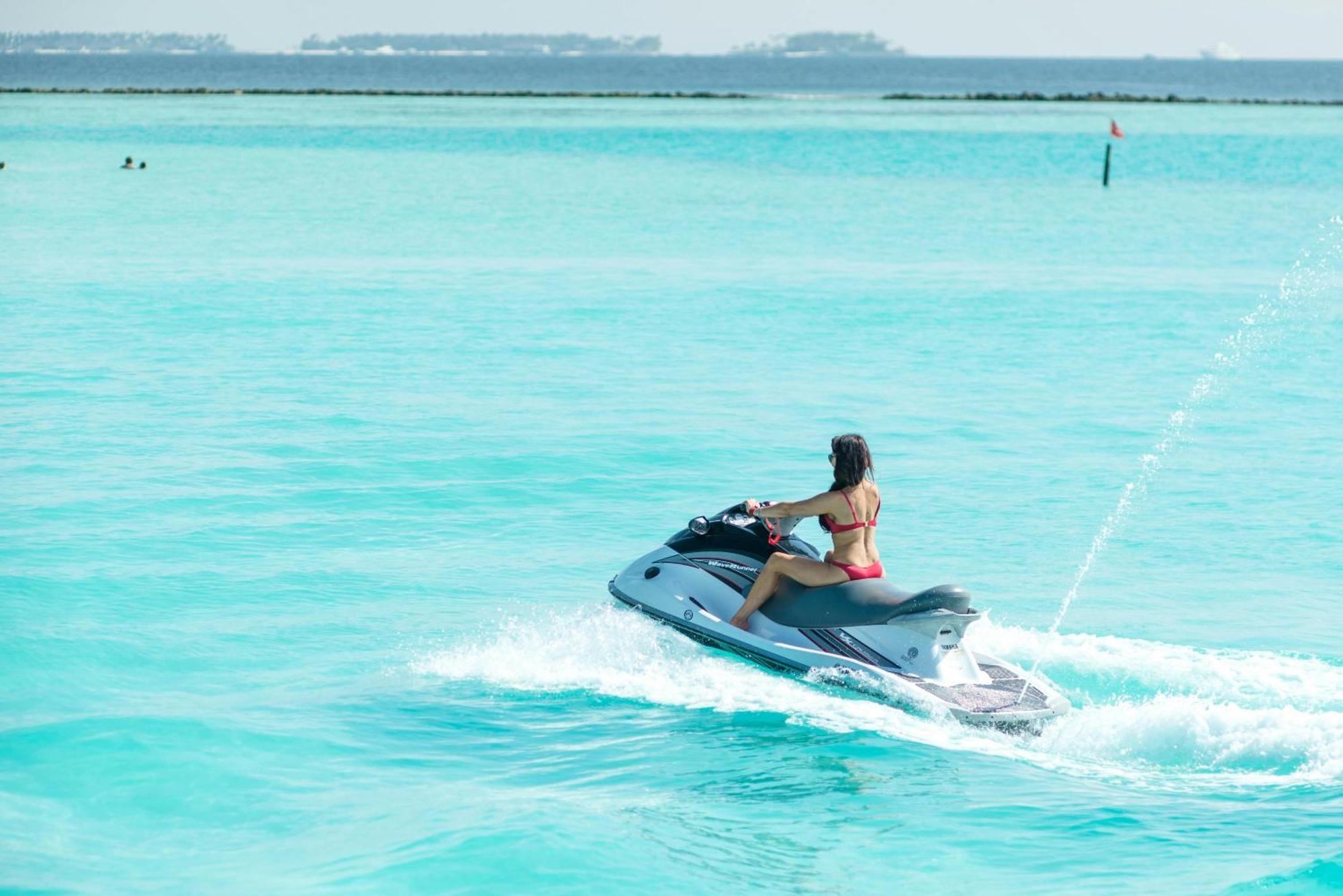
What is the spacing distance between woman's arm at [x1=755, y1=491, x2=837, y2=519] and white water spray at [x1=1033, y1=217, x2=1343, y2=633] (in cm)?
263

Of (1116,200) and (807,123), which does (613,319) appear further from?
(807,123)

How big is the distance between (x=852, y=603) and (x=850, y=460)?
0.81 m

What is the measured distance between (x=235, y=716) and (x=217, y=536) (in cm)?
406

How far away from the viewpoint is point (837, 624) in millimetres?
8906

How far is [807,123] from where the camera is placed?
81.4m

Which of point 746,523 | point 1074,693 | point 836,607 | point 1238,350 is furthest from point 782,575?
point 1238,350

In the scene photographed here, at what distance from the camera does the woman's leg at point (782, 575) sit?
9.02 m

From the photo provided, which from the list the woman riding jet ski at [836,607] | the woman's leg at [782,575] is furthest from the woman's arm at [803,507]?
the woman's leg at [782,575]

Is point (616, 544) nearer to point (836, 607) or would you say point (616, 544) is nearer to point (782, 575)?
point (782, 575)

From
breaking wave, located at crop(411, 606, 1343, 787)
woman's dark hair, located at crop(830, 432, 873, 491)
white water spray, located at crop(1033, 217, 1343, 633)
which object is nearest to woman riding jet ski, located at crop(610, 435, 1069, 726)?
woman's dark hair, located at crop(830, 432, 873, 491)

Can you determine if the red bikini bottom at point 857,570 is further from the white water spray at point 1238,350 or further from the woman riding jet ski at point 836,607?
the white water spray at point 1238,350

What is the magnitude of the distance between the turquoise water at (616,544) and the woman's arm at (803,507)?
0.92 metres

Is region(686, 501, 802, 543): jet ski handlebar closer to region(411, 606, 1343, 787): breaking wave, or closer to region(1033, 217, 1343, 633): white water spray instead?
region(411, 606, 1343, 787): breaking wave

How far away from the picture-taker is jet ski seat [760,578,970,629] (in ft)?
28.2
